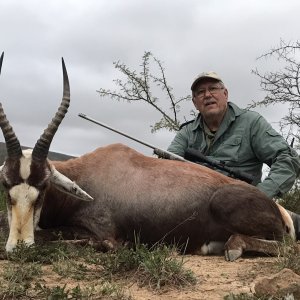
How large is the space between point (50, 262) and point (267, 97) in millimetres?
7506

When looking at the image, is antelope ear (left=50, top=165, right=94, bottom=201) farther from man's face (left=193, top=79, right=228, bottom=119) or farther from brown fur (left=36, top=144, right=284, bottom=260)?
man's face (left=193, top=79, right=228, bottom=119)

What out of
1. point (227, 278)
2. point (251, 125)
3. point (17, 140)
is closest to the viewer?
point (227, 278)

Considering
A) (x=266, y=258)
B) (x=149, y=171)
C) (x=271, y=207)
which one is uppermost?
(x=149, y=171)

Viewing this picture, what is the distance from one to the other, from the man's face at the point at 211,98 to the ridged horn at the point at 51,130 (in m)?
2.46

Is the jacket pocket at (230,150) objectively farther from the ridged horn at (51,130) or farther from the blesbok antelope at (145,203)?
the ridged horn at (51,130)

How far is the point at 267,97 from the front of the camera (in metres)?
10.4

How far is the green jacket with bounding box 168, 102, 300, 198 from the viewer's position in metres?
6.11

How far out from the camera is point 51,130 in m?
4.92

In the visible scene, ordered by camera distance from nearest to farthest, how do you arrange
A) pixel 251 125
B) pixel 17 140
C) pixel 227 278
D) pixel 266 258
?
1. pixel 227 278
2. pixel 266 258
3. pixel 17 140
4. pixel 251 125

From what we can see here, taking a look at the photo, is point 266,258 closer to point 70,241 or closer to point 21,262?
point 70,241

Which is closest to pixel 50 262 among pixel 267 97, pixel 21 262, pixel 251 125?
pixel 21 262

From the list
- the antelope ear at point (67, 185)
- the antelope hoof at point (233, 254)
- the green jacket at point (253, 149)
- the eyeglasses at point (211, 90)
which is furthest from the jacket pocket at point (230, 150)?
the antelope ear at point (67, 185)

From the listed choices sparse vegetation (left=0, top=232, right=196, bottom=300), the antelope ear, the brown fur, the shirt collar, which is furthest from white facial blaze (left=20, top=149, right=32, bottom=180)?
the shirt collar

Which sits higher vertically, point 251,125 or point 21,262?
point 251,125
